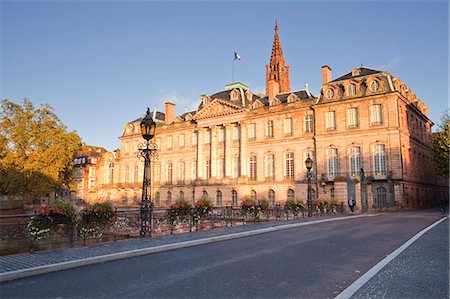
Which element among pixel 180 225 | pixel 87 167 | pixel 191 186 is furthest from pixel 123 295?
pixel 87 167

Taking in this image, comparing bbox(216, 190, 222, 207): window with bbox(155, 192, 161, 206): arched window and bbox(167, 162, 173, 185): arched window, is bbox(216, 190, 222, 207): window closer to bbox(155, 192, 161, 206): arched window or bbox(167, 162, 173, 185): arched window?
bbox(167, 162, 173, 185): arched window

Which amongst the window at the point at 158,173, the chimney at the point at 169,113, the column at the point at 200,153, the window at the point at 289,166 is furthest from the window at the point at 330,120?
the window at the point at 158,173

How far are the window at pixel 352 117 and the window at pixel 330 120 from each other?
1.61 m

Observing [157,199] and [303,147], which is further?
[157,199]

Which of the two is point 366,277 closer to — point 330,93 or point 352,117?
point 352,117

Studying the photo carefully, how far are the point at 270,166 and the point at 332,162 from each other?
8088 millimetres

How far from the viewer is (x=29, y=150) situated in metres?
36.4

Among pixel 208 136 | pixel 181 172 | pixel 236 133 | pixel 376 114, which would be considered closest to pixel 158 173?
pixel 181 172

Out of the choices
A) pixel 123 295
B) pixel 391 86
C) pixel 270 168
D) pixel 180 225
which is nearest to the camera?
pixel 123 295

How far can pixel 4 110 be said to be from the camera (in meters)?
35.2

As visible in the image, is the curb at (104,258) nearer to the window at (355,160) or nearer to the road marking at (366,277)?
the road marking at (366,277)

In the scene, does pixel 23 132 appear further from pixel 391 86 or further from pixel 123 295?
pixel 391 86

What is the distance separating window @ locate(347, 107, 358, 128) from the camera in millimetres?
38906

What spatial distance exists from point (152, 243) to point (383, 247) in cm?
729
